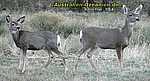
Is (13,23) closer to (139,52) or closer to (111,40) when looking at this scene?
(111,40)

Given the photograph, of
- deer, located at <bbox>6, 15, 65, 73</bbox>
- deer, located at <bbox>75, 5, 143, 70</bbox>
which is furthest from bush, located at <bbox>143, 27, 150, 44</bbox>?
deer, located at <bbox>6, 15, 65, 73</bbox>

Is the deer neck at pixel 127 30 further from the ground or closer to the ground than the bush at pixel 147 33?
further from the ground

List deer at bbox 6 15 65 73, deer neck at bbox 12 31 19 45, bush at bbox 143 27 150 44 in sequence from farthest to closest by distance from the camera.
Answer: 1. bush at bbox 143 27 150 44
2. deer neck at bbox 12 31 19 45
3. deer at bbox 6 15 65 73

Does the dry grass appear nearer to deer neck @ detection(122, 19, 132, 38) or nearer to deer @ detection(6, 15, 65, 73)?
deer @ detection(6, 15, 65, 73)

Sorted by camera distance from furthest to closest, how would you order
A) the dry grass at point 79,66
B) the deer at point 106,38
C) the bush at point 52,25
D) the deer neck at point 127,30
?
the bush at point 52,25 → the deer neck at point 127,30 → the deer at point 106,38 → the dry grass at point 79,66

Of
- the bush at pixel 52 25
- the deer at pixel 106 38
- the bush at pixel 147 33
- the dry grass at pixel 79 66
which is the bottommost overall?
the bush at pixel 147 33

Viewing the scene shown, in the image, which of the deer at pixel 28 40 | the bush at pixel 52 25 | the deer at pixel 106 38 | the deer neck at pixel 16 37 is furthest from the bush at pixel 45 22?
the deer neck at pixel 16 37

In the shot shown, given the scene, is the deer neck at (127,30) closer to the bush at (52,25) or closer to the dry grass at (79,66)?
the dry grass at (79,66)

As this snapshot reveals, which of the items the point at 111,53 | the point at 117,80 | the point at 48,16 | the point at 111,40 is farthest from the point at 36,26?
the point at 117,80

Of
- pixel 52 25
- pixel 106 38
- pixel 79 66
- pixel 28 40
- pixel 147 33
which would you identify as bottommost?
pixel 147 33

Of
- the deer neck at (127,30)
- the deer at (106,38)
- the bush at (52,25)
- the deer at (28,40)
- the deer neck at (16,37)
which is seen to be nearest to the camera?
the deer at (28,40)

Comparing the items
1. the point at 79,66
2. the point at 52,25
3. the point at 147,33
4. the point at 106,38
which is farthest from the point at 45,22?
the point at 79,66

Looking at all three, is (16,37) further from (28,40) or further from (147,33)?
(147,33)

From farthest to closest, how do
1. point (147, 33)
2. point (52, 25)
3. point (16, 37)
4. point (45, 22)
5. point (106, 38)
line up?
point (45, 22) → point (52, 25) → point (147, 33) → point (106, 38) → point (16, 37)
